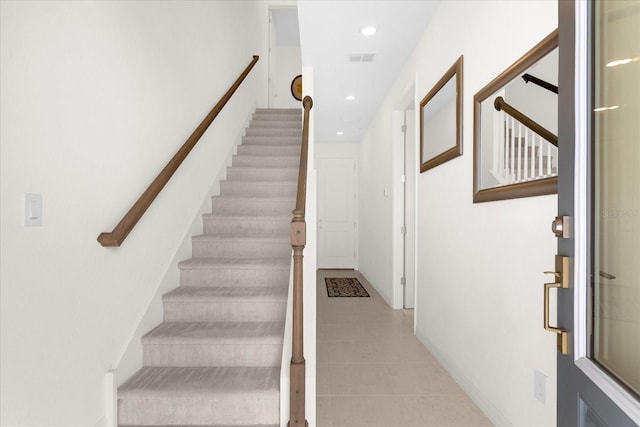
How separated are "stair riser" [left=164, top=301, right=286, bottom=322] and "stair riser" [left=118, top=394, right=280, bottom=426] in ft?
1.85

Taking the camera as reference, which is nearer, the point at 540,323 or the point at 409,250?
the point at 540,323

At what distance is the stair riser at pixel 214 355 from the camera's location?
6.30 ft

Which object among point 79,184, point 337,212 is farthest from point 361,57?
point 337,212

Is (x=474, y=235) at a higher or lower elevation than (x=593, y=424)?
higher

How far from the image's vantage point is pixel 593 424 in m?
0.87

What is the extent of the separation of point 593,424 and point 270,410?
4.29 feet

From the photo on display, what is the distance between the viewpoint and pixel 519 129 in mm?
1760

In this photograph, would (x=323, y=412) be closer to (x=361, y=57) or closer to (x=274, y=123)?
(x=361, y=57)

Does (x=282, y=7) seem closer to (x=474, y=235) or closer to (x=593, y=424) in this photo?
(x=474, y=235)

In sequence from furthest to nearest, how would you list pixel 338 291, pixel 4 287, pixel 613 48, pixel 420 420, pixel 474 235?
pixel 338 291 < pixel 474 235 < pixel 420 420 < pixel 4 287 < pixel 613 48

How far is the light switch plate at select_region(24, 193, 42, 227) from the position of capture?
120 centimetres

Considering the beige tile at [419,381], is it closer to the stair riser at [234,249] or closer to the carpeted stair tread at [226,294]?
the carpeted stair tread at [226,294]

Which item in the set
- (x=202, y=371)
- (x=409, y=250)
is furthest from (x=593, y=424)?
(x=409, y=250)

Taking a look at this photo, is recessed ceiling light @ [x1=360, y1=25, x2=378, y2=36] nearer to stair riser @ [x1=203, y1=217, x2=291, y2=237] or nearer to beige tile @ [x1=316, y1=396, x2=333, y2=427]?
stair riser @ [x1=203, y1=217, x2=291, y2=237]
